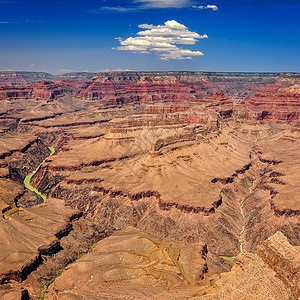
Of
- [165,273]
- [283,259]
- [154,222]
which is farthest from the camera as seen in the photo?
[154,222]

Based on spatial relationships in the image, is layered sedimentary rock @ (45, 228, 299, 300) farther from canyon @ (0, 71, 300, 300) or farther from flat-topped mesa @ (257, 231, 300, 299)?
canyon @ (0, 71, 300, 300)

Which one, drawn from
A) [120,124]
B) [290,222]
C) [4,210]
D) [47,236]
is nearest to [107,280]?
[47,236]

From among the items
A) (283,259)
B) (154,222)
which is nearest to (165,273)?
(283,259)

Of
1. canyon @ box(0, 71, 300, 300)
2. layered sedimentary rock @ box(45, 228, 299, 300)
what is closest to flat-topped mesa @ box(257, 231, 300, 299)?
layered sedimentary rock @ box(45, 228, 299, 300)

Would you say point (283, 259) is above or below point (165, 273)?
above

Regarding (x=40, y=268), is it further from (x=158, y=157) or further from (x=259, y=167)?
(x=259, y=167)

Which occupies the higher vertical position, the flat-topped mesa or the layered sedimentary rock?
the flat-topped mesa

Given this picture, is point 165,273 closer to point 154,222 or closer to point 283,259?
point 283,259

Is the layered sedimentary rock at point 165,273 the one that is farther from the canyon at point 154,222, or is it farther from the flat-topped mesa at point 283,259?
the canyon at point 154,222

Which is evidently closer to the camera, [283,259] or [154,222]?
[283,259]
